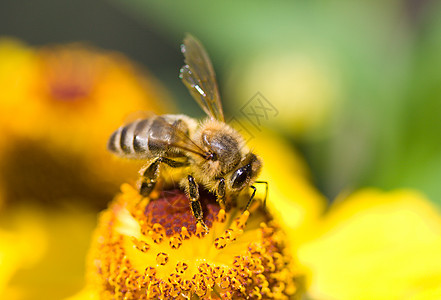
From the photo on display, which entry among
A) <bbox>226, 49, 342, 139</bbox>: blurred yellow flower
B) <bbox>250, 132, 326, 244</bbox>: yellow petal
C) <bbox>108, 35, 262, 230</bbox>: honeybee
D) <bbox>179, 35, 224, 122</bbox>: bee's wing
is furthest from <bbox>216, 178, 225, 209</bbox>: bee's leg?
<bbox>226, 49, 342, 139</bbox>: blurred yellow flower

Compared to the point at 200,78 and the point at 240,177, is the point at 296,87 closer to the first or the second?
the point at 200,78

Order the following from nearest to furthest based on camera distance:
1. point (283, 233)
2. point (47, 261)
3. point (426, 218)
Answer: point (283, 233)
point (426, 218)
point (47, 261)

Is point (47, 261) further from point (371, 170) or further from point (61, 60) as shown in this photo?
point (371, 170)

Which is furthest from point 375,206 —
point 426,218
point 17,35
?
point 17,35

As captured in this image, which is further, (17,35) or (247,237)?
(17,35)

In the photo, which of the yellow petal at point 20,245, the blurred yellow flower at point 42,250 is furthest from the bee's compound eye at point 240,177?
the yellow petal at point 20,245

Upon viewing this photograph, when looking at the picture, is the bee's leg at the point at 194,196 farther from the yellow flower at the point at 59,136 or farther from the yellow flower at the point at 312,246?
the yellow flower at the point at 59,136

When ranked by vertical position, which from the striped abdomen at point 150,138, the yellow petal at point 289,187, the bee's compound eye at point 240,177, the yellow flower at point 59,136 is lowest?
the striped abdomen at point 150,138

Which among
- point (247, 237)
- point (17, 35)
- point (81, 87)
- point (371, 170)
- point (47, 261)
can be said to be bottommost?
point (47, 261)

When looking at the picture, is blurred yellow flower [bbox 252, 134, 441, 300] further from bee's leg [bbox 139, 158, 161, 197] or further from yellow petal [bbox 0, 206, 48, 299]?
yellow petal [bbox 0, 206, 48, 299]
